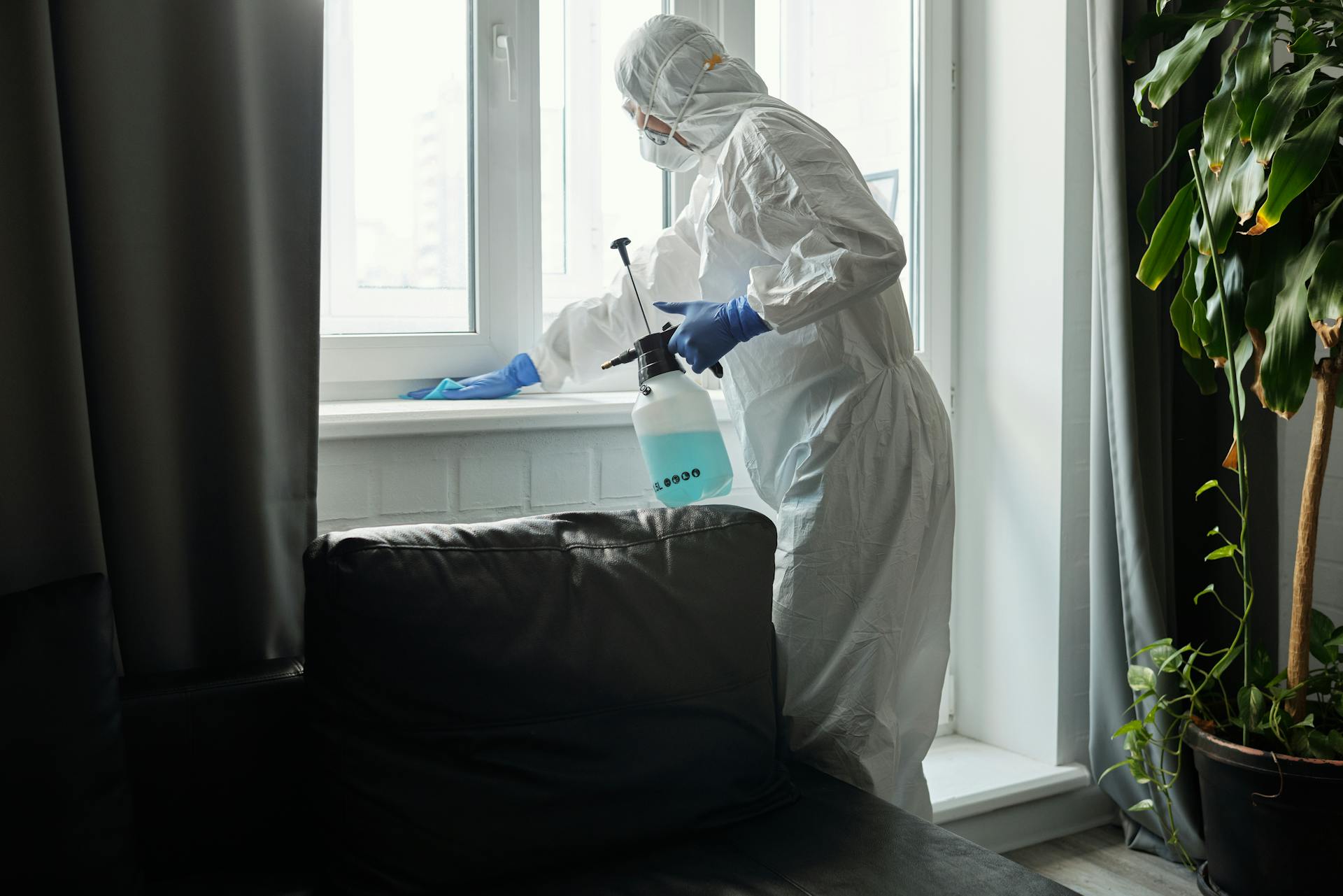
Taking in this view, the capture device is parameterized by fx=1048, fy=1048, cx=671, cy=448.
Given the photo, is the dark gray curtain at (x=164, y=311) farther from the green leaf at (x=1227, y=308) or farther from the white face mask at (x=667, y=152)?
the green leaf at (x=1227, y=308)

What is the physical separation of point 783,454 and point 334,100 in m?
1.03

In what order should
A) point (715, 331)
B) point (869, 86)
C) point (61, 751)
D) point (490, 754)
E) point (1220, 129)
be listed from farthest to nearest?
point (869, 86)
point (1220, 129)
point (715, 331)
point (490, 754)
point (61, 751)

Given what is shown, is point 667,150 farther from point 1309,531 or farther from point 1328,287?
point 1309,531

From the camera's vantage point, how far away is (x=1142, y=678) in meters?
1.96

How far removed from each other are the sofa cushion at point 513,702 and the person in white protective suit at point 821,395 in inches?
11.0

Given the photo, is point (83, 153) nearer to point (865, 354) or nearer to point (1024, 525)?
point (865, 354)

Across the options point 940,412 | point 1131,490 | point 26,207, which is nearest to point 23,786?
point 26,207

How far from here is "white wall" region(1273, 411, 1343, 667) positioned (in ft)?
7.91

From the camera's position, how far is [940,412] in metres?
1.75

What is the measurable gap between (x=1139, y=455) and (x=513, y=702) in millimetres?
1477

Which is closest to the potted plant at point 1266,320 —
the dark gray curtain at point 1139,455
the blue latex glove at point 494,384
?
the dark gray curtain at point 1139,455

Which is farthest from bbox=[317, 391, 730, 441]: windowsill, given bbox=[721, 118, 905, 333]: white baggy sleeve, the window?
bbox=[721, 118, 905, 333]: white baggy sleeve

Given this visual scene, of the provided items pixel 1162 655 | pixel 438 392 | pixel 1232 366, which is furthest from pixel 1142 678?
pixel 438 392

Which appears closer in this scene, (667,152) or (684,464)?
(684,464)
